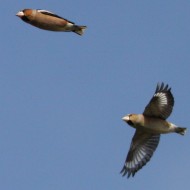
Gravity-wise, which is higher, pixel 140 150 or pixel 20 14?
pixel 20 14

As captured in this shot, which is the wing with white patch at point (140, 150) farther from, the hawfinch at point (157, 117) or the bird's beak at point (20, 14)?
the bird's beak at point (20, 14)

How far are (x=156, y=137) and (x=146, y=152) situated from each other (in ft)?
1.28

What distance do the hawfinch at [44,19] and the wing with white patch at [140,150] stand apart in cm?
544

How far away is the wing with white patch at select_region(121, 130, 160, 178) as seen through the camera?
12.6 meters

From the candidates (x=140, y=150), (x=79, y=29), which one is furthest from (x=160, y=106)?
(x=79, y=29)

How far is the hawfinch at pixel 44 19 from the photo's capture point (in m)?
7.10

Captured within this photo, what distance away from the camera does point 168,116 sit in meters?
11.7

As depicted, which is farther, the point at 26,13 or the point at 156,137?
the point at 156,137

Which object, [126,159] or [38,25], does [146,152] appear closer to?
[126,159]

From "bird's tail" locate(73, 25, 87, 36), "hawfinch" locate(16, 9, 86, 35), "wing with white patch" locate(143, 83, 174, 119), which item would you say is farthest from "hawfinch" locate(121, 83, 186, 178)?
"hawfinch" locate(16, 9, 86, 35)

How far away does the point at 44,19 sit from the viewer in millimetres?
7168

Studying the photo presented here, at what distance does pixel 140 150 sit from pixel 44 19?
20.2ft

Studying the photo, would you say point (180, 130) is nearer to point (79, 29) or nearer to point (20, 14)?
point (79, 29)

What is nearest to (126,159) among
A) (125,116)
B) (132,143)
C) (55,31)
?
(132,143)
